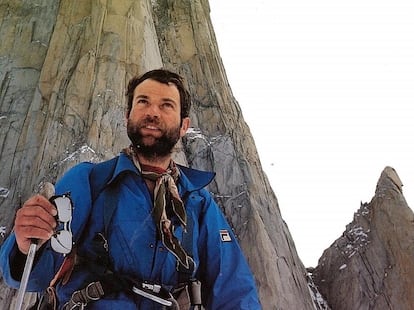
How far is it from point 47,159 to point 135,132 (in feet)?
28.9

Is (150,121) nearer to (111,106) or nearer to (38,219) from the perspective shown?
(38,219)

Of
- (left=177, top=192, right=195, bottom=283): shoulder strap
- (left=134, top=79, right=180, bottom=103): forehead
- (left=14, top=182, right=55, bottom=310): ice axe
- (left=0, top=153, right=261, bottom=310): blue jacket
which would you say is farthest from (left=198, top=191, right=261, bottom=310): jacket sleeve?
(left=14, top=182, right=55, bottom=310): ice axe

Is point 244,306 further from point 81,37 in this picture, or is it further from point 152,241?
point 81,37

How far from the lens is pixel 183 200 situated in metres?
3.24

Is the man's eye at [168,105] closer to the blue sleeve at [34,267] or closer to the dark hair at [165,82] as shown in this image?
the dark hair at [165,82]

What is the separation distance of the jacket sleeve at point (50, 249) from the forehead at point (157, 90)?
628 millimetres

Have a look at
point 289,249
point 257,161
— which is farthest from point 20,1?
point 289,249

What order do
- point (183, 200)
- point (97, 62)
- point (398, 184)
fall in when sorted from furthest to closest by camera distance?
point (97, 62) → point (398, 184) → point (183, 200)

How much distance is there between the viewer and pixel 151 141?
3.25 metres

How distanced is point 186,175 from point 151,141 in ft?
1.25

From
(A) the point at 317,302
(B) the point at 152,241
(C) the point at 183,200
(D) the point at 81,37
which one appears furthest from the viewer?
(D) the point at 81,37

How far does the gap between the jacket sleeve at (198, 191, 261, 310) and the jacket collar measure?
195 mm

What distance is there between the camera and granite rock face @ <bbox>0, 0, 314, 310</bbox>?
11.2 metres

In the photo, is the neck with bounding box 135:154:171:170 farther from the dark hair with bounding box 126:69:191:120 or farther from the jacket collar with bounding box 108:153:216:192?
the dark hair with bounding box 126:69:191:120
